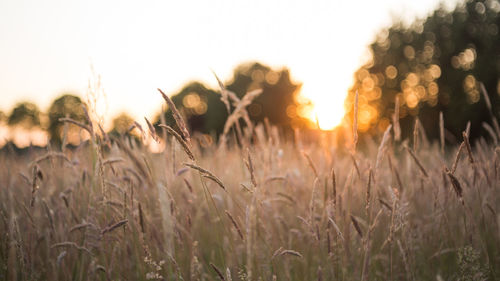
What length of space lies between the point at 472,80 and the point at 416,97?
369 cm

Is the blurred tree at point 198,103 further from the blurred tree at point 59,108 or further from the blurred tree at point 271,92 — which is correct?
the blurred tree at point 59,108

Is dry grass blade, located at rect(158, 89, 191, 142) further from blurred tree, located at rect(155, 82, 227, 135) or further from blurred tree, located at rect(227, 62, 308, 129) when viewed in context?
blurred tree, located at rect(155, 82, 227, 135)

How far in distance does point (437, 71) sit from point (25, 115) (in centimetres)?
5276

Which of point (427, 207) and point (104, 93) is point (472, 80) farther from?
point (104, 93)

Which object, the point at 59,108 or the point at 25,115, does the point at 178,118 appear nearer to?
the point at 59,108

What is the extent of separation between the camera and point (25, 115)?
4931cm

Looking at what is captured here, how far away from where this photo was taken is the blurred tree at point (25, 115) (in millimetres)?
48906

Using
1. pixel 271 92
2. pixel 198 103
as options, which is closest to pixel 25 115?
pixel 198 103

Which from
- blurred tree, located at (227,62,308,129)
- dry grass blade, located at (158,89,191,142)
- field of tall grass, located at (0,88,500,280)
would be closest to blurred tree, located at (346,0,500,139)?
blurred tree, located at (227,62,308,129)

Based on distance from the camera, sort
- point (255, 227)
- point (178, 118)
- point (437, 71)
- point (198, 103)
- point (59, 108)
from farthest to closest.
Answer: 1. point (198, 103)
2. point (59, 108)
3. point (437, 71)
4. point (255, 227)
5. point (178, 118)

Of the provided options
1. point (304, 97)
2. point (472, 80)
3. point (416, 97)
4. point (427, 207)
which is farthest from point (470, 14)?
point (427, 207)

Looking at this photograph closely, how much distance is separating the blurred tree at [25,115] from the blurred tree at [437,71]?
1782 inches

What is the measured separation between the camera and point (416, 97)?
25688mm

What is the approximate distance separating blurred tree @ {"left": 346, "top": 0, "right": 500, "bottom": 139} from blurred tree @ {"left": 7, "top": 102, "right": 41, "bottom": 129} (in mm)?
45264
